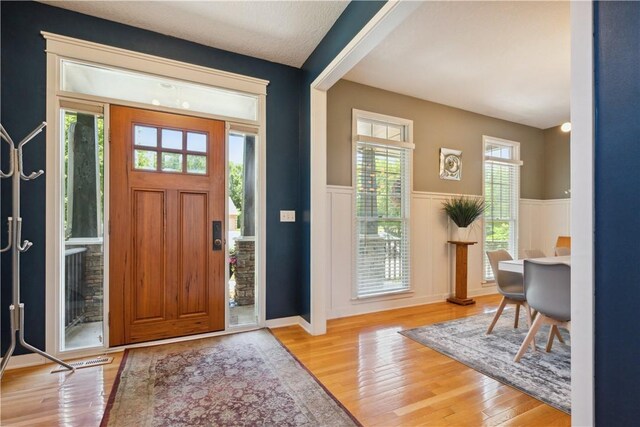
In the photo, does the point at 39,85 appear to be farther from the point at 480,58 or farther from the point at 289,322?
the point at 480,58

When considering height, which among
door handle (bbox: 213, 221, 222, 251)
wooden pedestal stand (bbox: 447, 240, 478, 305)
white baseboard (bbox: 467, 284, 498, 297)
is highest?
door handle (bbox: 213, 221, 222, 251)

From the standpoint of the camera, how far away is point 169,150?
280cm

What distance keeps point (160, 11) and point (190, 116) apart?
2.82 ft

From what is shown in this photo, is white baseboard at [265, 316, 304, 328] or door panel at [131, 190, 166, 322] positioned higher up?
door panel at [131, 190, 166, 322]

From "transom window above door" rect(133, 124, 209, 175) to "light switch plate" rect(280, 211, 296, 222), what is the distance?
92 centimetres

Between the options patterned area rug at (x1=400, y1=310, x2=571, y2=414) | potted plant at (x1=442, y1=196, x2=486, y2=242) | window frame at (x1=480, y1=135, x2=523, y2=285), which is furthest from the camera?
window frame at (x1=480, y1=135, x2=523, y2=285)

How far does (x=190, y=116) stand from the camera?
9.44 ft

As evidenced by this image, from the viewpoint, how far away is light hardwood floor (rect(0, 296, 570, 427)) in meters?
1.71

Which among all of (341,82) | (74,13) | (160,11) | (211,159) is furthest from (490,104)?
(74,13)

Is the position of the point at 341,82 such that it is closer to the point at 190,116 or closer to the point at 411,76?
the point at 411,76

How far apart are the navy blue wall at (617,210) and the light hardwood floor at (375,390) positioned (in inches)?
41.1

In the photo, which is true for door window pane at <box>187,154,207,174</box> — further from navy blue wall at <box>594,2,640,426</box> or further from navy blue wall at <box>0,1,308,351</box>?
navy blue wall at <box>594,2,640,426</box>

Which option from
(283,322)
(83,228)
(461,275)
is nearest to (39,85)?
(83,228)

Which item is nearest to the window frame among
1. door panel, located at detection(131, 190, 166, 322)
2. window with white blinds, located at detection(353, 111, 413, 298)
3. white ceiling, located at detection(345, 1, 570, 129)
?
white ceiling, located at detection(345, 1, 570, 129)
